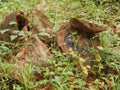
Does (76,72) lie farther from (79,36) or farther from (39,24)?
(39,24)

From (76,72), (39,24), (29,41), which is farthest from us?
(39,24)

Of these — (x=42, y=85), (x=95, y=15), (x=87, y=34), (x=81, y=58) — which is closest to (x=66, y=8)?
(x=95, y=15)

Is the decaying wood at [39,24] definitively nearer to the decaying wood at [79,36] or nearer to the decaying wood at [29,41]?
the decaying wood at [29,41]

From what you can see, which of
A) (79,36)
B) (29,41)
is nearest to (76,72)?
(79,36)

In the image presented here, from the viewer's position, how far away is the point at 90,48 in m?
3.71

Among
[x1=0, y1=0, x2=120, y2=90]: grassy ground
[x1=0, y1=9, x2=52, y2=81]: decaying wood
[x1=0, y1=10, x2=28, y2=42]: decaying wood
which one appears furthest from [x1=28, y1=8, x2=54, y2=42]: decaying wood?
[x1=0, y1=0, x2=120, y2=90]: grassy ground

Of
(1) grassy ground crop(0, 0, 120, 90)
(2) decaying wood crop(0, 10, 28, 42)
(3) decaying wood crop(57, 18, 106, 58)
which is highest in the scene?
(2) decaying wood crop(0, 10, 28, 42)

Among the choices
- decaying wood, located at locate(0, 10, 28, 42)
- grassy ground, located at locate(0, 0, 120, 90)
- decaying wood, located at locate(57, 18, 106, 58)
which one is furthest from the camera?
decaying wood, located at locate(0, 10, 28, 42)

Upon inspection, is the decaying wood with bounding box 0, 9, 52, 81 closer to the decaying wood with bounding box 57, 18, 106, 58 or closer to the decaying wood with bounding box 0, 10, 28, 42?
the decaying wood with bounding box 0, 10, 28, 42

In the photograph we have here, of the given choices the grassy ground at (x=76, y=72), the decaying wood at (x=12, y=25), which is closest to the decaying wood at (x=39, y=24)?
the decaying wood at (x=12, y=25)

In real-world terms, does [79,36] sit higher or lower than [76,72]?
higher

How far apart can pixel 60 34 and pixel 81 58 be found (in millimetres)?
472

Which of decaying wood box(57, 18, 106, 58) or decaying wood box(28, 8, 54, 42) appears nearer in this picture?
decaying wood box(57, 18, 106, 58)

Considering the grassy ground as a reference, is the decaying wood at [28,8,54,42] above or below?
above
